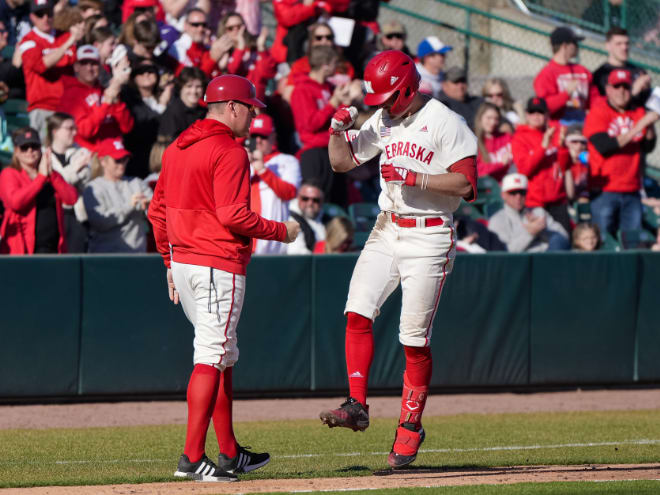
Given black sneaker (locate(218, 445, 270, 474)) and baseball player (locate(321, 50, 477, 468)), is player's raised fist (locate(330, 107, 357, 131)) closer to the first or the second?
baseball player (locate(321, 50, 477, 468))

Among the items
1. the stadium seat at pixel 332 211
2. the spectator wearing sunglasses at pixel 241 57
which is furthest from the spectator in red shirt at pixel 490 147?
the spectator wearing sunglasses at pixel 241 57

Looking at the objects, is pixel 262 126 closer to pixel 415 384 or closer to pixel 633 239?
pixel 633 239

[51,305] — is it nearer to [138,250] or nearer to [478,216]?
[138,250]

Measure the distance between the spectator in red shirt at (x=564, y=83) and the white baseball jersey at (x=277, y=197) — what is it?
3598 millimetres

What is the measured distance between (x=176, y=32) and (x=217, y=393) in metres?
7.27

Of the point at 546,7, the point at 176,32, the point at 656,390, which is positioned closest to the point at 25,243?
the point at 176,32

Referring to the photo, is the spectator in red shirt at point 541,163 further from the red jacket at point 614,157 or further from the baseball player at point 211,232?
the baseball player at point 211,232

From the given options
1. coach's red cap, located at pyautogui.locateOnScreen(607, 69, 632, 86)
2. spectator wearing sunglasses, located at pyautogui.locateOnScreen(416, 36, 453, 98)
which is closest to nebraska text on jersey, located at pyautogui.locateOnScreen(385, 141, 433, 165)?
spectator wearing sunglasses, located at pyautogui.locateOnScreen(416, 36, 453, 98)

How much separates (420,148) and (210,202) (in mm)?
1250

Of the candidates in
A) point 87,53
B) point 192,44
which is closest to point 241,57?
point 192,44

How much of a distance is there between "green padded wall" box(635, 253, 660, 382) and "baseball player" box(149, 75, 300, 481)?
6.39 m

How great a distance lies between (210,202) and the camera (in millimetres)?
6043

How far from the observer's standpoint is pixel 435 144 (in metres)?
6.46

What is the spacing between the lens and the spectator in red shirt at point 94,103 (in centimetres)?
1101
